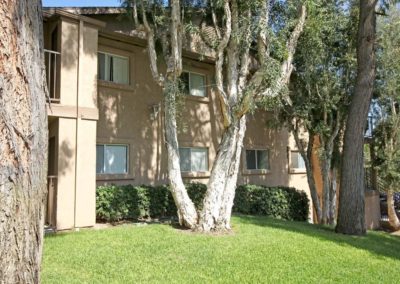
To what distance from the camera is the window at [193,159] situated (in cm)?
1575

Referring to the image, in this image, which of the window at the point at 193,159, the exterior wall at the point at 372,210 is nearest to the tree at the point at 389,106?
the exterior wall at the point at 372,210

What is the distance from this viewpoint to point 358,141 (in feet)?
39.6

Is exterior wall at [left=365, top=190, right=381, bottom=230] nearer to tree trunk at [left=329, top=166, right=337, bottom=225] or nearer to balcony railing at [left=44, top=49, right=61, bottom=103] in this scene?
tree trunk at [left=329, top=166, right=337, bottom=225]

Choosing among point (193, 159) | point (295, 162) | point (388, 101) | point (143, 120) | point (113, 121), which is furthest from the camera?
point (295, 162)

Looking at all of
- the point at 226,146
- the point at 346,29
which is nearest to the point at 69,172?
the point at 226,146

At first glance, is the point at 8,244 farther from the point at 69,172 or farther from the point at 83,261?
the point at 69,172

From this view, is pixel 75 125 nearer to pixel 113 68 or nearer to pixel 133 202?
pixel 133 202

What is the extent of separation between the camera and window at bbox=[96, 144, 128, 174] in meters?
13.2

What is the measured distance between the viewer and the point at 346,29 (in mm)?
15844

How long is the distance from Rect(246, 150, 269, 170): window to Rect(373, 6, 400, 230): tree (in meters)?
5.60

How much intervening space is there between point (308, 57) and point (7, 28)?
13.4 meters

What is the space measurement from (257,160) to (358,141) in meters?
7.40

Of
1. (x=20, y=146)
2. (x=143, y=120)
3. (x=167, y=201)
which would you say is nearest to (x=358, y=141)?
(x=167, y=201)

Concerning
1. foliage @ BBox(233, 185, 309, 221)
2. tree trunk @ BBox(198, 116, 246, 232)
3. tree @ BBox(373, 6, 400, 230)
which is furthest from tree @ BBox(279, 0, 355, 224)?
tree trunk @ BBox(198, 116, 246, 232)
